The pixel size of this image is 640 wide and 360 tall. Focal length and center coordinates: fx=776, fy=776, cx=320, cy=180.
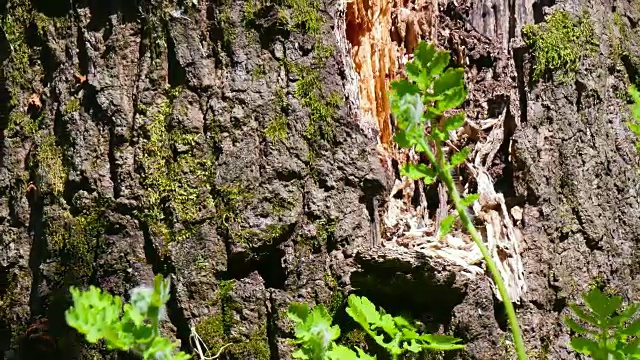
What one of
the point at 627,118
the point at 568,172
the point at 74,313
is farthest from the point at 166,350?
the point at 627,118

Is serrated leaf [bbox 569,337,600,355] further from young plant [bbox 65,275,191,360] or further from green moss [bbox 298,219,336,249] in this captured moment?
young plant [bbox 65,275,191,360]

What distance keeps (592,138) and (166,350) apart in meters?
1.61

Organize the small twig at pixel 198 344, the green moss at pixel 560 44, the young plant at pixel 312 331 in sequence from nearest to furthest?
the young plant at pixel 312 331 → the small twig at pixel 198 344 → the green moss at pixel 560 44

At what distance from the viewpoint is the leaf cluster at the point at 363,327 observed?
1.71 meters

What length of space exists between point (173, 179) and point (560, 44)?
4.39 feet

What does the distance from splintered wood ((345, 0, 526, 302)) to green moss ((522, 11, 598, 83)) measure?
210mm

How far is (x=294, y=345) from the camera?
2.12 metres

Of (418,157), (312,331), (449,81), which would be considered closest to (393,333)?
(312,331)

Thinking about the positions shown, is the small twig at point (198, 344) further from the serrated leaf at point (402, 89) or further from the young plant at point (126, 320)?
the serrated leaf at point (402, 89)

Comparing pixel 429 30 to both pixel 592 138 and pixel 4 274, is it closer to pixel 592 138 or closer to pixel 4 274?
pixel 592 138

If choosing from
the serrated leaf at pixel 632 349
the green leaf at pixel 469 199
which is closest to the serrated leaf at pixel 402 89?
the green leaf at pixel 469 199

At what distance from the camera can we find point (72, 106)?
231cm

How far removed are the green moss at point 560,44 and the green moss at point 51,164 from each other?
59.7 inches

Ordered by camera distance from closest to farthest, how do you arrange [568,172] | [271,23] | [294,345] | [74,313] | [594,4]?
[74,313]
[294,345]
[271,23]
[568,172]
[594,4]
